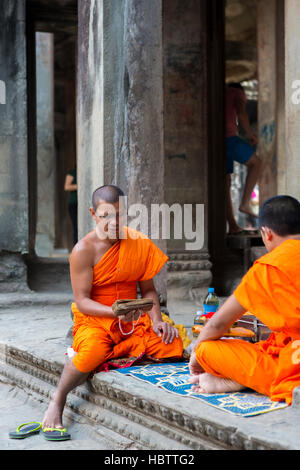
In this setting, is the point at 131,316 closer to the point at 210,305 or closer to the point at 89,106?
the point at 210,305

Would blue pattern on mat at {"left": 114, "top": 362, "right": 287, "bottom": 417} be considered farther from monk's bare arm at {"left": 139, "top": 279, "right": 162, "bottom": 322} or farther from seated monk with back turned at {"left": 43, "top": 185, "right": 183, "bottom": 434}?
monk's bare arm at {"left": 139, "top": 279, "right": 162, "bottom": 322}

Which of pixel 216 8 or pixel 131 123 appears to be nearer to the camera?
pixel 131 123

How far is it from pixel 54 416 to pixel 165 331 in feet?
2.79

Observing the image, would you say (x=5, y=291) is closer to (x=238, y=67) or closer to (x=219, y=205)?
(x=219, y=205)

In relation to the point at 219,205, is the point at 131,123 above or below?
above

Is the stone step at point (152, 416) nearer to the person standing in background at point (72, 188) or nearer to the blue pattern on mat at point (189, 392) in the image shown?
the blue pattern on mat at point (189, 392)

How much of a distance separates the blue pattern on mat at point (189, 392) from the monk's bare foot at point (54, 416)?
39cm

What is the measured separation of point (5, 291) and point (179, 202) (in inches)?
94.2

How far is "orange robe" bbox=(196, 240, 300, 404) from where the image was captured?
258 centimetres

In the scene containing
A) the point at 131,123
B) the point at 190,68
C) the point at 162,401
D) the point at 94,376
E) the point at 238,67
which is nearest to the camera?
the point at 162,401

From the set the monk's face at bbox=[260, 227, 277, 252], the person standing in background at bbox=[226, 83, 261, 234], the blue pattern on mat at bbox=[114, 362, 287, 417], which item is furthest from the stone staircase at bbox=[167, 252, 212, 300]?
the monk's face at bbox=[260, 227, 277, 252]
